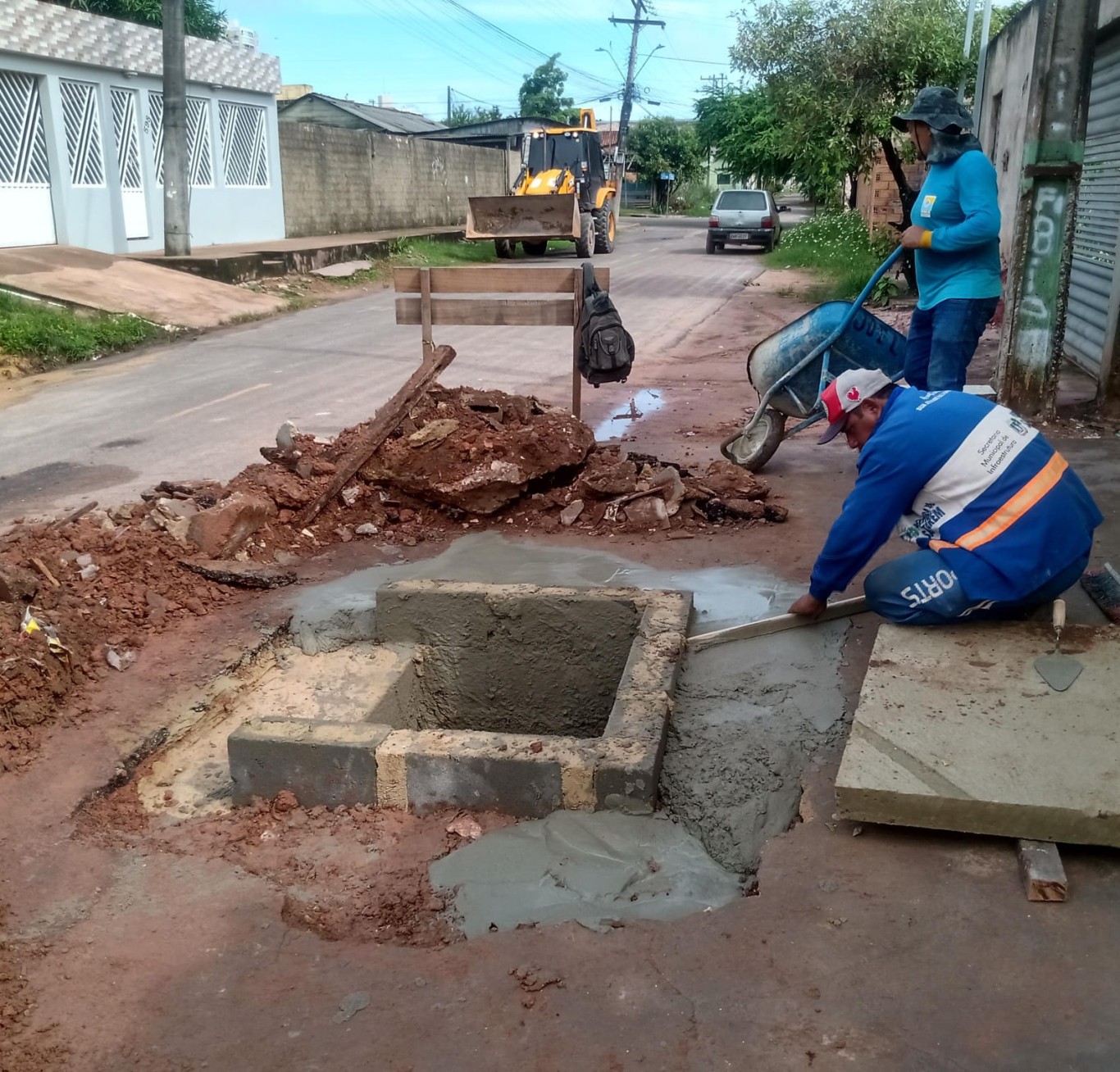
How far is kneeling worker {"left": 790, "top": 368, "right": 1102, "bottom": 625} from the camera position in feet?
11.7

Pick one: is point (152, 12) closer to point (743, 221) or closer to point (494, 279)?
point (743, 221)

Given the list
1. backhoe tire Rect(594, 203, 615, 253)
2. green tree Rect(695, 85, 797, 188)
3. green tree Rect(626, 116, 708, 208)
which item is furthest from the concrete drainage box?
green tree Rect(626, 116, 708, 208)

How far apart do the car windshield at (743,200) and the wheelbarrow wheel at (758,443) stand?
22195mm

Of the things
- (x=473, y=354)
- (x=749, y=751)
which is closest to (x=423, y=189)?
(x=473, y=354)

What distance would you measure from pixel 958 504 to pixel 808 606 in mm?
787

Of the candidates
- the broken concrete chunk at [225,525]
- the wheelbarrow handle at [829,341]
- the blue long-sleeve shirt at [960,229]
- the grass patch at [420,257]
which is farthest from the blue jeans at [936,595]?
the grass patch at [420,257]

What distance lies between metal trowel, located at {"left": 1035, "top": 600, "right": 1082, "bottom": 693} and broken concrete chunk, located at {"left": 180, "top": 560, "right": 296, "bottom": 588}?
350 centimetres

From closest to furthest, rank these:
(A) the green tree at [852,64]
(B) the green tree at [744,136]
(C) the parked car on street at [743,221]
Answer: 1. (A) the green tree at [852,64]
2. (C) the parked car on street at [743,221]
3. (B) the green tree at [744,136]

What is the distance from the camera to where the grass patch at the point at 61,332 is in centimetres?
1159

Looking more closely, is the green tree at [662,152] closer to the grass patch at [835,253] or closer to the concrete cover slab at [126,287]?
the grass patch at [835,253]

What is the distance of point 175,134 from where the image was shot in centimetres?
1720

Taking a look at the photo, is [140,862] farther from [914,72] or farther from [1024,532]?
[914,72]

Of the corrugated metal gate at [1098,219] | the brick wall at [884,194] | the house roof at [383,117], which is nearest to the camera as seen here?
the corrugated metal gate at [1098,219]

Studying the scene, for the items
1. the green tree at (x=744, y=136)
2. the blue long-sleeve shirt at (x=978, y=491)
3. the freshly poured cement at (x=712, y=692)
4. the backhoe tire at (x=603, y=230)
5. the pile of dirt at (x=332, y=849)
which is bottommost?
the pile of dirt at (x=332, y=849)
